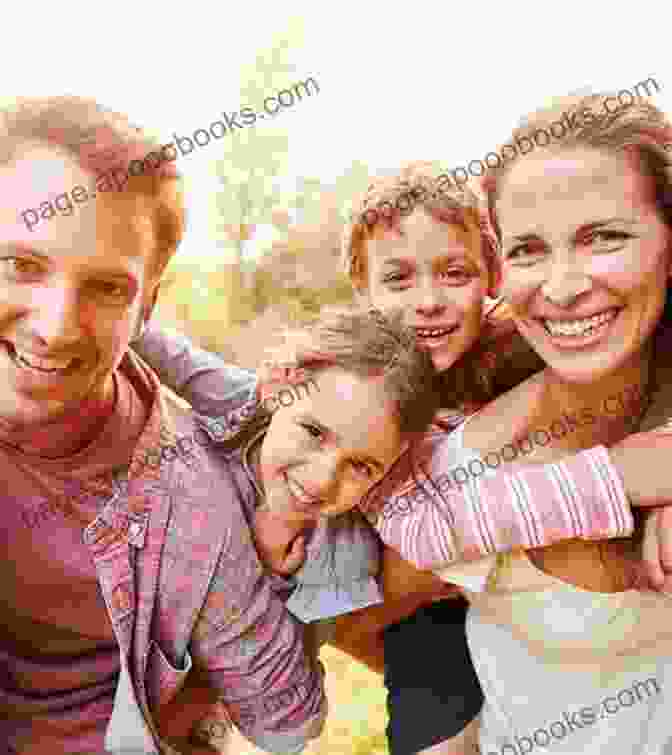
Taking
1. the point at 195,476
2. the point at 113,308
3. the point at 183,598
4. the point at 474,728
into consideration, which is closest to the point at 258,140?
the point at 113,308

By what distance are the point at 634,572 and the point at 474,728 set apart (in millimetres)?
398

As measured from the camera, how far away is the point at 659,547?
54.0 inches

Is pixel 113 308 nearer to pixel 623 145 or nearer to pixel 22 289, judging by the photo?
pixel 22 289

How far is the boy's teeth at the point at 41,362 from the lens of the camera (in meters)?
1.30

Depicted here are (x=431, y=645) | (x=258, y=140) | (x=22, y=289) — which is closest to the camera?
(x=22, y=289)

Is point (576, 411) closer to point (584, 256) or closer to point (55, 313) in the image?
point (584, 256)

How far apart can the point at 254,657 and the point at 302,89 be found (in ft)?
2.88

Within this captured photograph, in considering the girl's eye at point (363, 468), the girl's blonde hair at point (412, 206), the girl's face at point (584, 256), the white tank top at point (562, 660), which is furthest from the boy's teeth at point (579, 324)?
the girl's eye at point (363, 468)

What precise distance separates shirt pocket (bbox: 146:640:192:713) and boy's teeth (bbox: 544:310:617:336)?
2.49ft

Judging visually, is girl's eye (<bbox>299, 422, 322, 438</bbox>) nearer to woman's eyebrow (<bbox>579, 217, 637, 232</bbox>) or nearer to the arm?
the arm

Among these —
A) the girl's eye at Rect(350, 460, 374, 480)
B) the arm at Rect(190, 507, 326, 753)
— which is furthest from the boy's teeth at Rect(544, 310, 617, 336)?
the arm at Rect(190, 507, 326, 753)

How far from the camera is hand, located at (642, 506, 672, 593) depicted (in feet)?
4.47

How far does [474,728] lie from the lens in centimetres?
157

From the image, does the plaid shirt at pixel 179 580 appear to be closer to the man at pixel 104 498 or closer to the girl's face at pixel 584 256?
the man at pixel 104 498
